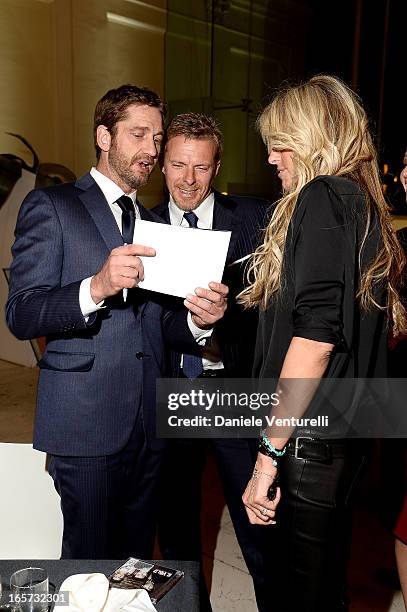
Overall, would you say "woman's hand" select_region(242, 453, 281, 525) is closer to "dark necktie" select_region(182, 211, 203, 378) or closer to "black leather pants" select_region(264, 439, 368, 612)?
"black leather pants" select_region(264, 439, 368, 612)

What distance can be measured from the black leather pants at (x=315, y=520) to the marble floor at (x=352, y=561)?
940mm

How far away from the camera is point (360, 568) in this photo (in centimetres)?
236

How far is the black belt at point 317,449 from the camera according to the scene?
1.26 meters

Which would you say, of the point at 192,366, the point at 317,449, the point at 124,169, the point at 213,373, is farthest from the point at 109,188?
the point at 317,449

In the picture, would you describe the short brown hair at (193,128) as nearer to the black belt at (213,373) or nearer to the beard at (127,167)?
the beard at (127,167)

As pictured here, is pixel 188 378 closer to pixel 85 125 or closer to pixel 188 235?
pixel 188 235

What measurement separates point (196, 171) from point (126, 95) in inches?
20.3

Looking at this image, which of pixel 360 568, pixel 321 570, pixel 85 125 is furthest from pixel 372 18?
pixel 321 570

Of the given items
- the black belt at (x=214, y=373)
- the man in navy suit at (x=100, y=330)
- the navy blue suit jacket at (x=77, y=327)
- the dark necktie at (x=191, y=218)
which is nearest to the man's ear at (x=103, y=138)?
the man in navy suit at (x=100, y=330)

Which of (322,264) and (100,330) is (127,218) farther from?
(322,264)

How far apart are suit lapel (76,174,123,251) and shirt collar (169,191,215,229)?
0.61 metres

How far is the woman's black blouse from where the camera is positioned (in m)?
1.20

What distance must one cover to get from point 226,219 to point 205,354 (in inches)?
19.8

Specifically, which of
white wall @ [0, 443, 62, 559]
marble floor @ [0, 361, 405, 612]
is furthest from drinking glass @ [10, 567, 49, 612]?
marble floor @ [0, 361, 405, 612]
